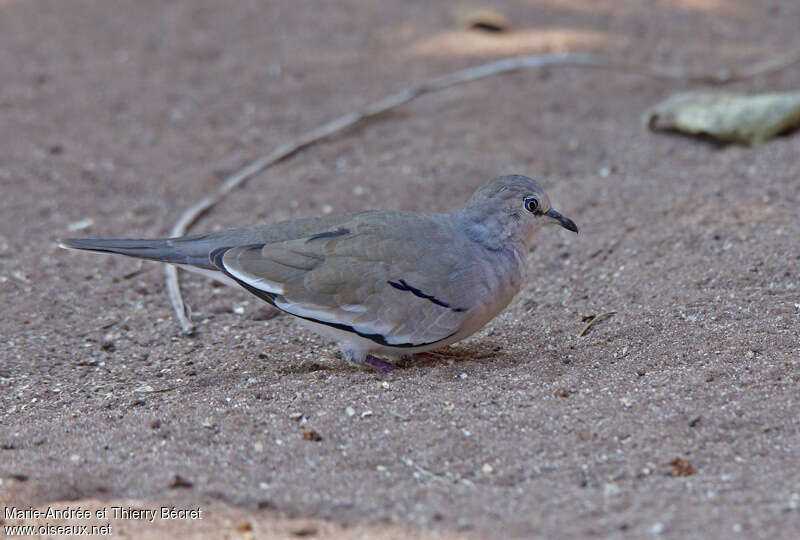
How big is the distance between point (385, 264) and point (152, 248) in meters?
1.08

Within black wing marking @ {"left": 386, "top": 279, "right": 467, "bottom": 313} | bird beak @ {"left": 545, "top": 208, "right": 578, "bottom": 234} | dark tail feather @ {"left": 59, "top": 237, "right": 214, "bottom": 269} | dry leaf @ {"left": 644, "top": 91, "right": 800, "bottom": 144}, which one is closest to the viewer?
black wing marking @ {"left": 386, "top": 279, "right": 467, "bottom": 313}

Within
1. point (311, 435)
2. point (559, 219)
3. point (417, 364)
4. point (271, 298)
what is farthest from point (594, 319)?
point (311, 435)

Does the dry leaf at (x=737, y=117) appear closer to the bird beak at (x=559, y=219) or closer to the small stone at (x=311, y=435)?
the bird beak at (x=559, y=219)

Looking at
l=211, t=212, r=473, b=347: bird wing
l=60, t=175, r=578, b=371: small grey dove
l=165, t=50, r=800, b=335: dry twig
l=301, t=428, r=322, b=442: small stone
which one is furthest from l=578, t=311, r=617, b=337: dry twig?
l=165, t=50, r=800, b=335: dry twig

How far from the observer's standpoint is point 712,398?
3631 millimetres

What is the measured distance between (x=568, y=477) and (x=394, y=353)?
1.29 meters

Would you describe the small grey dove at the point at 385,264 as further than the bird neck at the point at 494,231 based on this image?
No

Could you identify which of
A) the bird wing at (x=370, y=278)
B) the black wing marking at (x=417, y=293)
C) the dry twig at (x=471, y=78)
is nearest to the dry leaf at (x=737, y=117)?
the dry twig at (x=471, y=78)

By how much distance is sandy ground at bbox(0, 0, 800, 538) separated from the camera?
10.3 ft

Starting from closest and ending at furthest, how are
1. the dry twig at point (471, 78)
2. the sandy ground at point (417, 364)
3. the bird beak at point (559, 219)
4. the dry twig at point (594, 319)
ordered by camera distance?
the sandy ground at point (417, 364) → the bird beak at point (559, 219) → the dry twig at point (594, 319) → the dry twig at point (471, 78)

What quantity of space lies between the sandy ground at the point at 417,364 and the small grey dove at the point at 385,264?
0.24m

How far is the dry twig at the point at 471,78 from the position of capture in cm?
694

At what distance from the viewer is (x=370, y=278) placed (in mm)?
4082

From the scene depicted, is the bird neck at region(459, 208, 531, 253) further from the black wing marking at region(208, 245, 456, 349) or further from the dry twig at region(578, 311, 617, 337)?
the dry twig at region(578, 311, 617, 337)
